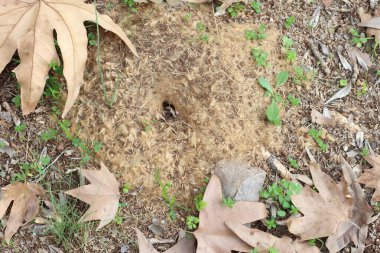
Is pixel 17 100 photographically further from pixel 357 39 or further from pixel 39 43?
pixel 357 39

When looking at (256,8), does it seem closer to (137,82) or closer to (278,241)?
(137,82)

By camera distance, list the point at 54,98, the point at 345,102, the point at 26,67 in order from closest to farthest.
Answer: the point at 26,67 < the point at 54,98 < the point at 345,102

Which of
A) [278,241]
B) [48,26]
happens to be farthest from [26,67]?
[278,241]

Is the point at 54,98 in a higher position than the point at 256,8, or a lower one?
lower

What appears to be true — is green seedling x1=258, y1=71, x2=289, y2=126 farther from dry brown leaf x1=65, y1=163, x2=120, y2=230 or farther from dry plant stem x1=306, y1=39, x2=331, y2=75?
dry brown leaf x1=65, y1=163, x2=120, y2=230

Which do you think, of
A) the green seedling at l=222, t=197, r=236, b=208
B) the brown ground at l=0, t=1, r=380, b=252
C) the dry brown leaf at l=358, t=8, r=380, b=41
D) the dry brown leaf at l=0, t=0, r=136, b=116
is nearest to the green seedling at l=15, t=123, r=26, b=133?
the brown ground at l=0, t=1, r=380, b=252
